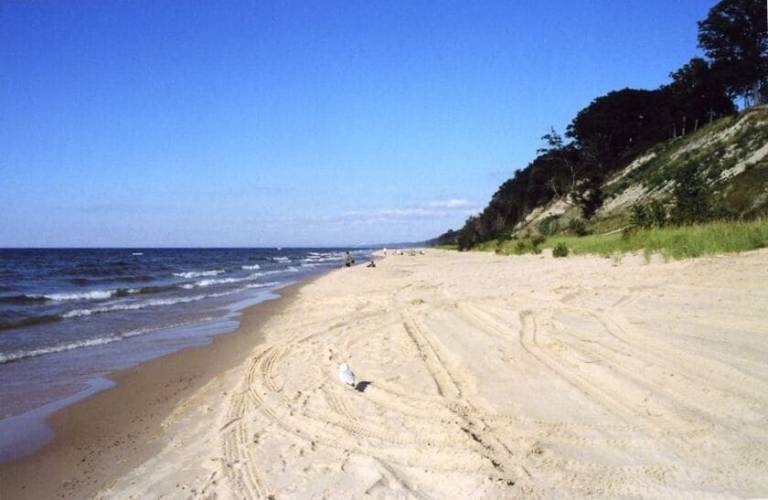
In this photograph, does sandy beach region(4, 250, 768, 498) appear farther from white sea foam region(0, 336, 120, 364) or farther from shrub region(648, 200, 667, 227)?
shrub region(648, 200, 667, 227)

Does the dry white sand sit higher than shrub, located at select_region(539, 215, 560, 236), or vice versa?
shrub, located at select_region(539, 215, 560, 236)

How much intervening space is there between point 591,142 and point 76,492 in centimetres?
5572

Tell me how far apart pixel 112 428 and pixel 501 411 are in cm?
423

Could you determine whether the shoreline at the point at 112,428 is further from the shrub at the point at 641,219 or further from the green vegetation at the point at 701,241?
the shrub at the point at 641,219

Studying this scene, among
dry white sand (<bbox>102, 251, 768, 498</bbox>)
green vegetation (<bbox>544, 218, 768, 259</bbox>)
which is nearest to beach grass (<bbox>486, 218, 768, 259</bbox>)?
green vegetation (<bbox>544, 218, 768, 259</bbox>)

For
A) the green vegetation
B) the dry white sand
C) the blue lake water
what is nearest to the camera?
the dry white sand

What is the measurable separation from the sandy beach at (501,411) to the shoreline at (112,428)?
0.29 feet

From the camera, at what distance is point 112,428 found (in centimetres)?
579

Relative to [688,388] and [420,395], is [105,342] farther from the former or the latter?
[688,388]

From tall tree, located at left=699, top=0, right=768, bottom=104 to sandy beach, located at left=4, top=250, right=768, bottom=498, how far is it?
47086mm

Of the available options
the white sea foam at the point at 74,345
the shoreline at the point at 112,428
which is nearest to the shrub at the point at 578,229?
the white sea foam at the point at 74,345

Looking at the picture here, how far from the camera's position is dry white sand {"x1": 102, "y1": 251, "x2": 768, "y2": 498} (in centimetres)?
366

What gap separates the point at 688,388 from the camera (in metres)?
4.88

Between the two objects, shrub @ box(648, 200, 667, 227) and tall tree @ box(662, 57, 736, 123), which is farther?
tall tree @ box(662, 57, 736, 123)
